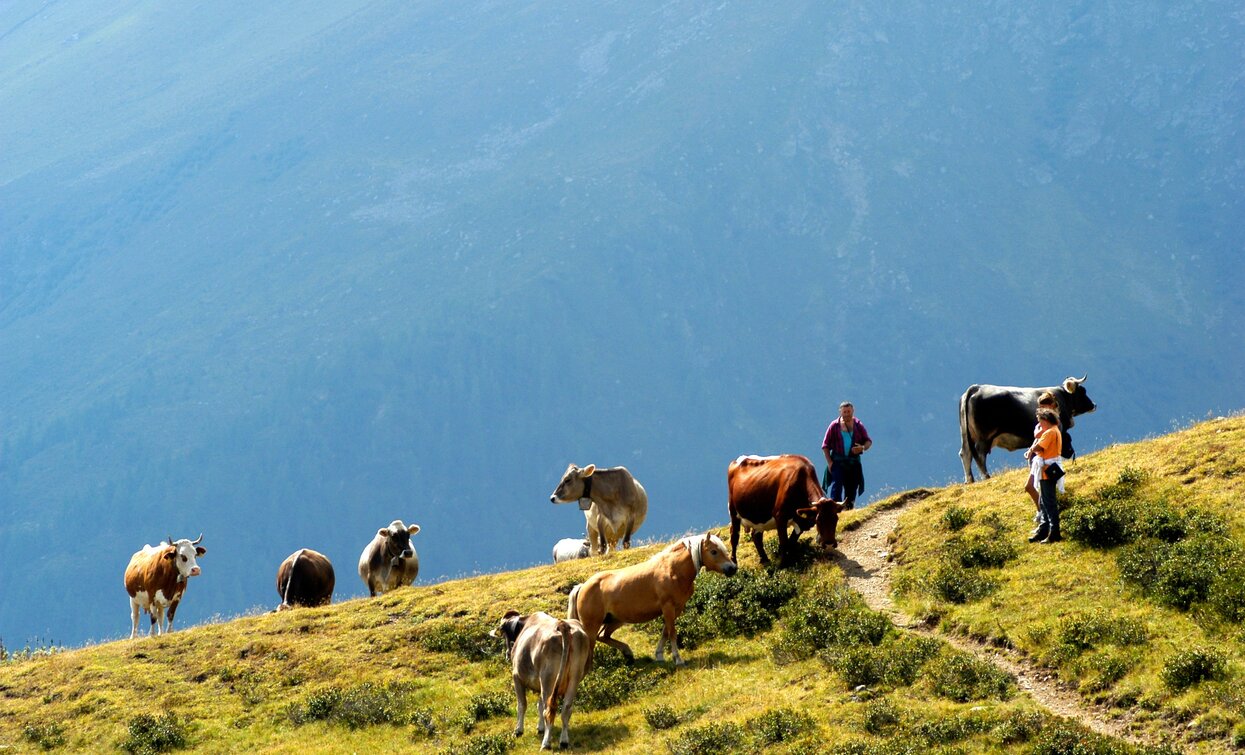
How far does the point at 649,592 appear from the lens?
63.7ft

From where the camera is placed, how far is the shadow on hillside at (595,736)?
16391mm

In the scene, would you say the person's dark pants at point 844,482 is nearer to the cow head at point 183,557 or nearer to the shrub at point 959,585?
the shrub at point 959,585

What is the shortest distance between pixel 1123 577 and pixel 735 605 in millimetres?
5949

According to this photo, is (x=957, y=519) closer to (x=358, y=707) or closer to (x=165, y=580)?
(x=358, y=707)

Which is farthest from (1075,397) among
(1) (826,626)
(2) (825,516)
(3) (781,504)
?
(1) (826,626)

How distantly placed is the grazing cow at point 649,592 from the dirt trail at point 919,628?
2641 mm


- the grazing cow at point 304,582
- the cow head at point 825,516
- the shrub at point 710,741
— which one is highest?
the grazing cow at point 304,582

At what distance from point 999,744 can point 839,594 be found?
6010 millimetres

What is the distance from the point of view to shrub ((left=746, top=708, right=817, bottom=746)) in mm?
15445

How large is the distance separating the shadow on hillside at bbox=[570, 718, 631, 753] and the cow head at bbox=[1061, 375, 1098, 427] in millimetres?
14409

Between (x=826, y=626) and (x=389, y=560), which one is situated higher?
(x=389, y=560)

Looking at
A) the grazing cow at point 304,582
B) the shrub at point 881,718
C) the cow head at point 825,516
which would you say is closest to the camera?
the shrub at point 881,718

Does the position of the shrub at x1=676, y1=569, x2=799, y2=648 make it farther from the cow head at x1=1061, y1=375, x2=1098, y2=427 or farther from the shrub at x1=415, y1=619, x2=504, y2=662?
the cow head at x1=1061, y1=375, x2=1098, y2=427

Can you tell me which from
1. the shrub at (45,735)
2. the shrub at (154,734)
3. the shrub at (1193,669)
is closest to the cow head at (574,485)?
the shrub at (154,734)
